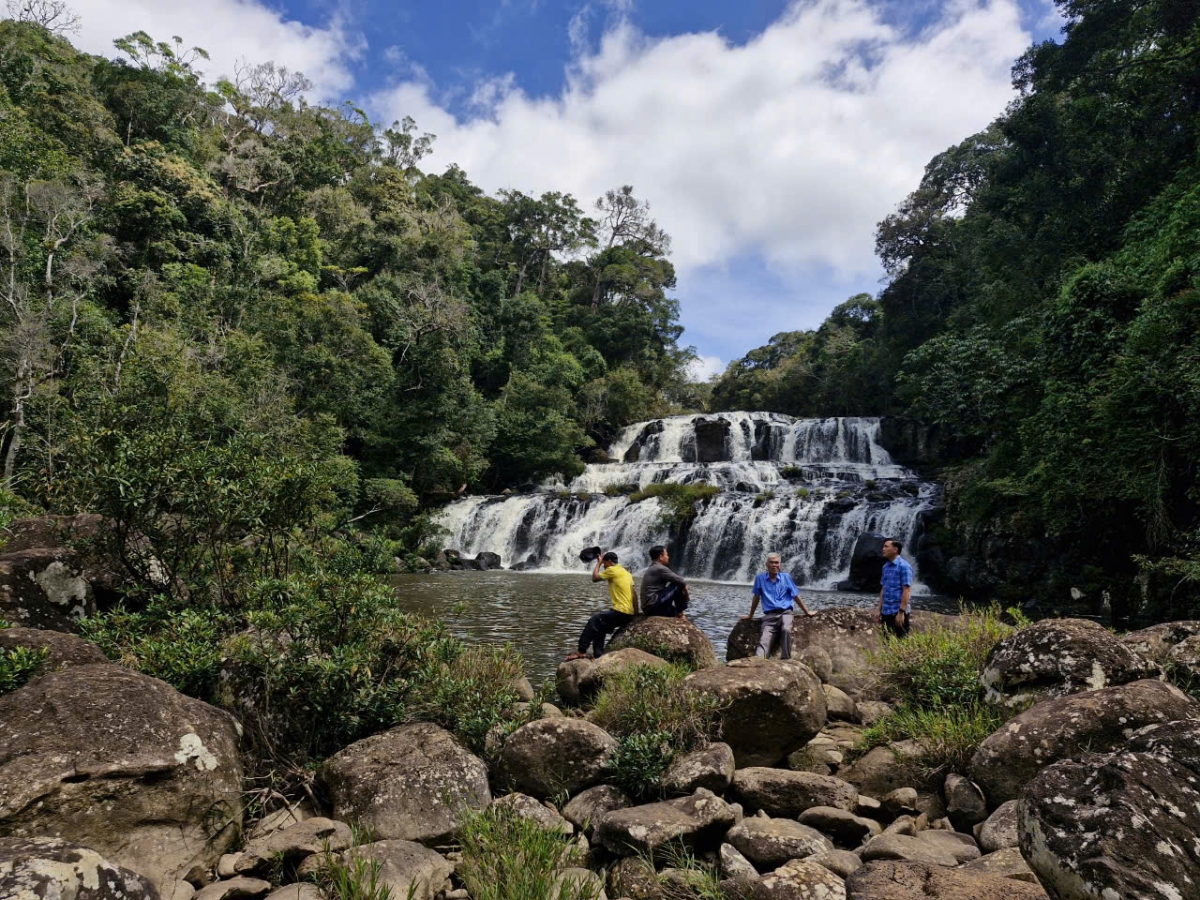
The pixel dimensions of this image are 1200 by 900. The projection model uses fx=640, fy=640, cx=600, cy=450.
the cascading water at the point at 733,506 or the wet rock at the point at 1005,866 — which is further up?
the cascading water at the point at 733,506

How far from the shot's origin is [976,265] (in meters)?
31.1

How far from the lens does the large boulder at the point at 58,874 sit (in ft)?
8.52

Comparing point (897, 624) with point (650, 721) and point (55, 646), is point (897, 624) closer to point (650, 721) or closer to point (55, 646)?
point (650, 721)

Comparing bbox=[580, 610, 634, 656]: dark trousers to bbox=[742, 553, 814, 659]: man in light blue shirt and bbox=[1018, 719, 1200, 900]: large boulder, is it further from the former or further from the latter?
bbox=[1018, 719, 1200, 900]: large boulder

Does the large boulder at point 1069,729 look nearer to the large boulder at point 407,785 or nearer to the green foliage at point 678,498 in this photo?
the large boulder at point 407,785

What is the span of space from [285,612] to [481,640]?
6.33 metres

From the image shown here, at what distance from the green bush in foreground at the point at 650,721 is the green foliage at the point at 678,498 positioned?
18500 mm

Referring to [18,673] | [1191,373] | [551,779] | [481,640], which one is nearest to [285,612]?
[18,673]

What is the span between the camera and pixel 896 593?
8125 millimetres

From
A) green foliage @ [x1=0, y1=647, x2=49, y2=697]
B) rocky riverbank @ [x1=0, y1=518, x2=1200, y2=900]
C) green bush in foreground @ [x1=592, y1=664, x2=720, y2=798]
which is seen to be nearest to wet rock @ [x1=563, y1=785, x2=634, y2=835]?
rocky riverbank @ [x1=0, y1=518, x2=1200, y2=900]

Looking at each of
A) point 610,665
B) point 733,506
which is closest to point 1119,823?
point 610,665

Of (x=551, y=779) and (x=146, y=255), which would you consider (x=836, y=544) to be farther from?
(x=146, y=255)

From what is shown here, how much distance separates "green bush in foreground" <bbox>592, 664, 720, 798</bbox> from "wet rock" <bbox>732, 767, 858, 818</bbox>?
59cm

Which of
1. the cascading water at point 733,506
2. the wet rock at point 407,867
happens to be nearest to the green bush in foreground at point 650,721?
the wet rock at point 407,867
